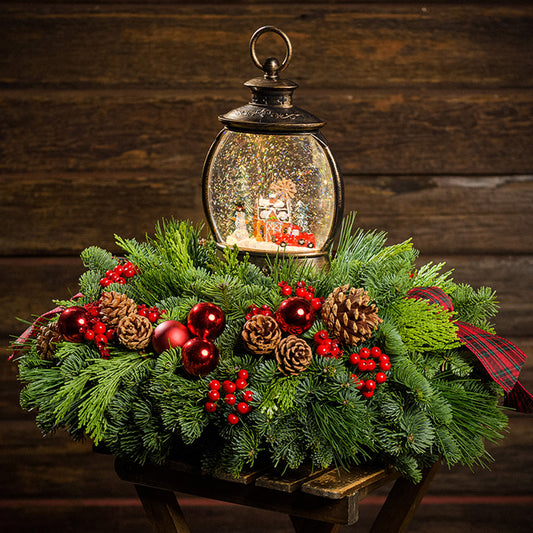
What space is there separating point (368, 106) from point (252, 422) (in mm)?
875

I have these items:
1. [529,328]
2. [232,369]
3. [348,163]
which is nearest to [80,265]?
[348,163]

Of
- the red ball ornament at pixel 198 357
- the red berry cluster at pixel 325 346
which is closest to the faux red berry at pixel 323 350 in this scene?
the red berry cluster at pixel 325 346

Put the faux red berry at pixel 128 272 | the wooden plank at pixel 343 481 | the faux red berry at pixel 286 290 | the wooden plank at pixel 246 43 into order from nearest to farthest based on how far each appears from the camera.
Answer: the wooden plank at pixel 343 481
the faux red berry at pixel 286 290
the faux red berry at pixel 128 272
the wooden plank at pixel 246 43

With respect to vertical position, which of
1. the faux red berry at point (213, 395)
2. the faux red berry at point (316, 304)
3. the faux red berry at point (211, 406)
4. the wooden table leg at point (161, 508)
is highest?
the faux red berry at point (316, 304)

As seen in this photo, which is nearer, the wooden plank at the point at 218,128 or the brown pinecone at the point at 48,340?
the brown pinecone at the point at 48,340

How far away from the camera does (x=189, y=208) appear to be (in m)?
1.42

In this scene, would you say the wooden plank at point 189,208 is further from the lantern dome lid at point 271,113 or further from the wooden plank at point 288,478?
the wooden plank at point 288,478

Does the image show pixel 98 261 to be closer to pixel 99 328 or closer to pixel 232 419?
pixel 99 328

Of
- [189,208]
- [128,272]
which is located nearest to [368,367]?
[128,272]

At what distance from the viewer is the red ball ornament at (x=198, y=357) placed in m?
0.70

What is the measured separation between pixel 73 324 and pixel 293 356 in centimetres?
24

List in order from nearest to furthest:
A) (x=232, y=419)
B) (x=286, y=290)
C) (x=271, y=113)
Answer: (x=232, y=419)
(x=286, y=290)
(x=271, y=113)

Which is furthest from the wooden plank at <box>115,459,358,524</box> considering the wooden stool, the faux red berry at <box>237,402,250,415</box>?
the faux red berry at <box>237,402,250,415</box>

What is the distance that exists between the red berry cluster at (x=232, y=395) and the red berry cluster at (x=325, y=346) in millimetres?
79
